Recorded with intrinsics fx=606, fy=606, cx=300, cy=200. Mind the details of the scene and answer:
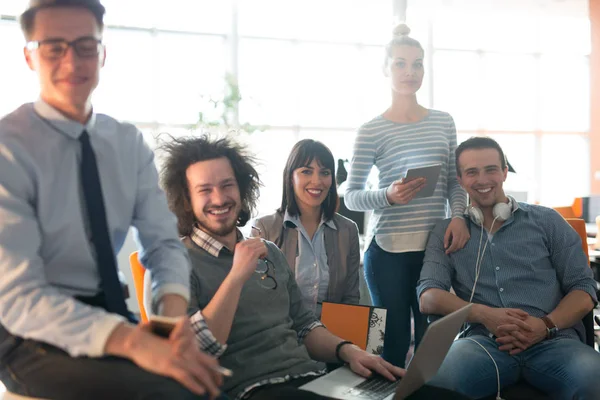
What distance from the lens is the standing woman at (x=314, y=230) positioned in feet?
8.61

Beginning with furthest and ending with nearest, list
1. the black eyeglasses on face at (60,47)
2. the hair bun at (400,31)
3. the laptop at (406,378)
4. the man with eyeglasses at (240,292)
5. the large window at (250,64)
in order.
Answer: the large window at (250,64) < the hair bun at (400,31) < the man with eyeglasses at (240,292) < the laptop at (406,378) < the black eyeglasses on face at (60,47)

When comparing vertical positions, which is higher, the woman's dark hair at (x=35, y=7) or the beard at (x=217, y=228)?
the woman's dark hair at (x=35, y=7)

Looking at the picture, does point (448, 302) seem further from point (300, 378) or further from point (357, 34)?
point (357, 34)

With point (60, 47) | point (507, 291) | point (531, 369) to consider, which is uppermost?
point (60, 47)

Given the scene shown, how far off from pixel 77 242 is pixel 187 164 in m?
0.77

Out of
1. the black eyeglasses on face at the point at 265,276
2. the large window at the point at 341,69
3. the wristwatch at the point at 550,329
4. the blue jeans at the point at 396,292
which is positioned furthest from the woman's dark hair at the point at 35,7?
the large window at the point at 341,69

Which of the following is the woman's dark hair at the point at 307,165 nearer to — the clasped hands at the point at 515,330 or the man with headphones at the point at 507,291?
the man with headphones at the point at 507,291

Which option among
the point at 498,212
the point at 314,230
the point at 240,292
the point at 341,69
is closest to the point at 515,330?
the point at 498,212

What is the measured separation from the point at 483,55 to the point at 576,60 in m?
2.26

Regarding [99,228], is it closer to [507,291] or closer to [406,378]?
[406,378]

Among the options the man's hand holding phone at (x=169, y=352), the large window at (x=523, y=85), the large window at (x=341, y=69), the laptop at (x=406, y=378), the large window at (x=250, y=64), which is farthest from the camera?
the large window at (x=523, y=85)

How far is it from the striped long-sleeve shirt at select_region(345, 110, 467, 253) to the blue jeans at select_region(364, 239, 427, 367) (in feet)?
A: 0.17

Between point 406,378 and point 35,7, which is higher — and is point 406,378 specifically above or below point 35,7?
below

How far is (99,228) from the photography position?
1.23m
